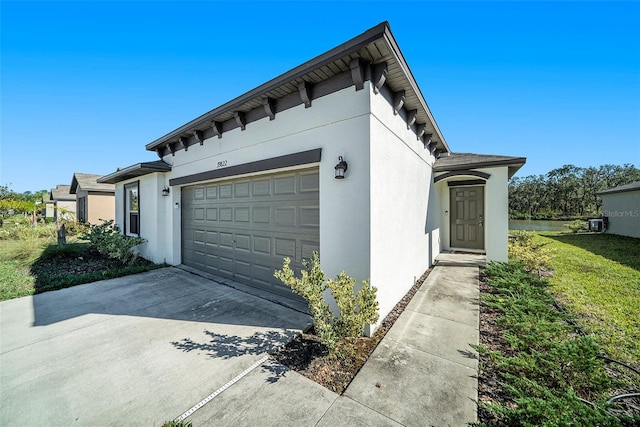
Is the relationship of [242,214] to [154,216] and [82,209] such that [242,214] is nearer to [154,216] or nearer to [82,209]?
[154,216]

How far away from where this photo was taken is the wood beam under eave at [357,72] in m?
3.15

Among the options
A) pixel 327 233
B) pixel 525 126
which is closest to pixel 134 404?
pixel 327 233

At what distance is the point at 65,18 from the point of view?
576cm

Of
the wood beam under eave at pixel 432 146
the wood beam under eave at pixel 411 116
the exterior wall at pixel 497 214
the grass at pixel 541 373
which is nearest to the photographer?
the grass at pixel 541 373

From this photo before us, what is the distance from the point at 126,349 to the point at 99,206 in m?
18.4

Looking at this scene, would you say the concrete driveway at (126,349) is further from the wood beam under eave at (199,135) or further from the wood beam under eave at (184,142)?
the wood beam under eave at (184,142)

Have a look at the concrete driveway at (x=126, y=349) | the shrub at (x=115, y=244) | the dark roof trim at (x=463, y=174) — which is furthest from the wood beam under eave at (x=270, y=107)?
the shrub at (x=115, y=244)

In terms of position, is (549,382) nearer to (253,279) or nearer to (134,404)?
(134,404)

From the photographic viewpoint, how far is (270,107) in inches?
172

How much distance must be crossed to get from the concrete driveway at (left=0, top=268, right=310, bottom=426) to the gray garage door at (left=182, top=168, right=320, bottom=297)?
30.9 inches

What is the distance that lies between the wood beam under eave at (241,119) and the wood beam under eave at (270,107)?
0.77m

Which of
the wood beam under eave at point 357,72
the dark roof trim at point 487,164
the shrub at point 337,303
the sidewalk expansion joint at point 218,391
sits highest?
the wood beam under eave at point 357,72

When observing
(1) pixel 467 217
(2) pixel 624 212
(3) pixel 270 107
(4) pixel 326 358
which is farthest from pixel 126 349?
(2) pixel 624 212

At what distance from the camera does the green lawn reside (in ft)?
10.8
